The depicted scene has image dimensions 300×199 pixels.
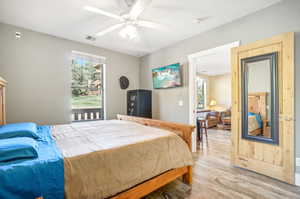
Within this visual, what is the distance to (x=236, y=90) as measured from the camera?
2.42m

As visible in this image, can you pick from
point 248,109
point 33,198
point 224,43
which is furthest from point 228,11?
point 33,198

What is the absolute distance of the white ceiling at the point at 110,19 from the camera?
6.72 feet

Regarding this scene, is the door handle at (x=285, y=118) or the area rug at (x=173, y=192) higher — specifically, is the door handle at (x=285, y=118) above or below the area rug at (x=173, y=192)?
above

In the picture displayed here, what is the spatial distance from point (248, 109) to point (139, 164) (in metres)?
2.07

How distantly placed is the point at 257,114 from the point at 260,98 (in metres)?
0.27

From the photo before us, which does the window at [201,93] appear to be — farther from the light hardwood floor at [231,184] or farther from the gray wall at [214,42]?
the light hardwood floor at [231,184]

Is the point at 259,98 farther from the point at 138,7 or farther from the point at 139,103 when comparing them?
the point at 139,103

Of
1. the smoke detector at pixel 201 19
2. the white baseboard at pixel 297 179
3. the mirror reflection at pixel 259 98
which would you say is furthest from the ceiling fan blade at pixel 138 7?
the white baseboard at pixel 297 179

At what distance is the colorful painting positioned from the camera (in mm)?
3346

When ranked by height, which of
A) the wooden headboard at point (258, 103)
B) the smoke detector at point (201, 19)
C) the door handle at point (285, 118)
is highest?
the smoke detector at point (201, 19)

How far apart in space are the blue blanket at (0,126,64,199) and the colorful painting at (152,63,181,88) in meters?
2.82

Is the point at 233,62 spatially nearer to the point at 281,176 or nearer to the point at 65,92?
the point at 281,176

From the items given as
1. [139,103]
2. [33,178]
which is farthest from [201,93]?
[33,178]

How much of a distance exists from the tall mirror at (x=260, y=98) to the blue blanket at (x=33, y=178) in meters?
2.67
